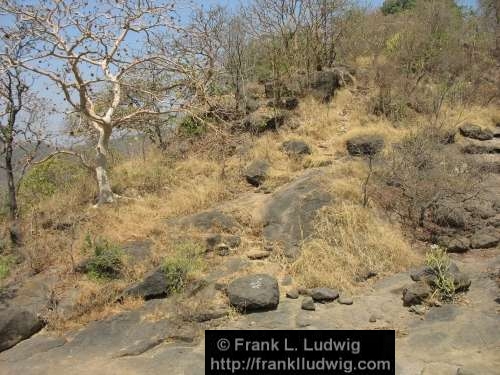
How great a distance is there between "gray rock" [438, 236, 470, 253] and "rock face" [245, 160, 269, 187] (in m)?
3.57

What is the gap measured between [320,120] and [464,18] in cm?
846

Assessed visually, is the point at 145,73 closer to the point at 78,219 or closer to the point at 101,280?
the point at 78,219

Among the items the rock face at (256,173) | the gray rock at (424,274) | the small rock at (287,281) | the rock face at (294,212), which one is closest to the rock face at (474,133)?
the rock face at (294,212)

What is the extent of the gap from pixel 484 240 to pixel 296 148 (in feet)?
13.9

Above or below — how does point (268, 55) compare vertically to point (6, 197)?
above

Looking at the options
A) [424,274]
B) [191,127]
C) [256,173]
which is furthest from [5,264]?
[424,274]

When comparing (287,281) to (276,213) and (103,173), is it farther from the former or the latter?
(103,173)

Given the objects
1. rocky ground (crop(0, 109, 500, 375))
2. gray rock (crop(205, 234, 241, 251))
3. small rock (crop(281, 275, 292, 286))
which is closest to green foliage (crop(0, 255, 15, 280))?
rocky ground (crop(0, 109, 500, 375))

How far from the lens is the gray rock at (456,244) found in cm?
755

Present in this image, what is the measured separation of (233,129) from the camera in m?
12.0

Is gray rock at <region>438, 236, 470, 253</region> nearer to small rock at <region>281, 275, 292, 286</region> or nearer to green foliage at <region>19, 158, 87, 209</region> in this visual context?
small rock at <region>281, 275, 292, 286</region>

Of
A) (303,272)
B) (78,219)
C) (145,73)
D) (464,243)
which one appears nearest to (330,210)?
(303,272)

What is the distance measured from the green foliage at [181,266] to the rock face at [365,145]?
4.45m

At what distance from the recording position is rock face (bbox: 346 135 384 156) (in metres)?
10.2
